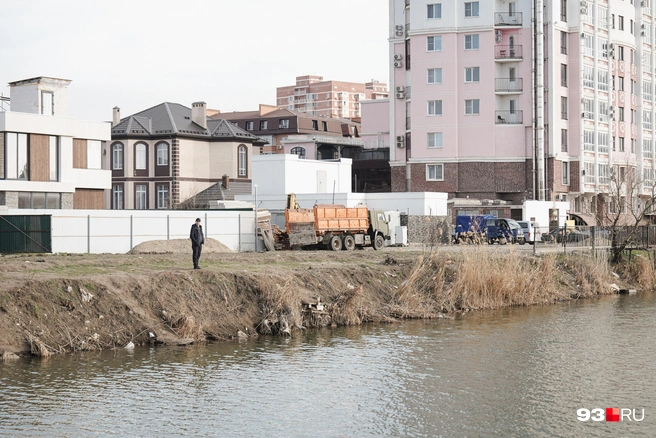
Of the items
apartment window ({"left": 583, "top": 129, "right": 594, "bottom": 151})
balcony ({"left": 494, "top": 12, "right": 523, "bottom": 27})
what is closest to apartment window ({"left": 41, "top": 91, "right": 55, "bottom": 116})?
balcony ({"left": 494, "top": 12, "right": 523, "bottom": 27})

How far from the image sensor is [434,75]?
81062 mm

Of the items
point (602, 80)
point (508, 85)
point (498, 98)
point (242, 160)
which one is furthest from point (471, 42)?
point (242, 160)

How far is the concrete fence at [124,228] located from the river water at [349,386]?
57.8 feet

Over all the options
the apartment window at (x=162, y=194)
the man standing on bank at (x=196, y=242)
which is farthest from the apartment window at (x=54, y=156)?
the apartment window at (x=162, y=194)

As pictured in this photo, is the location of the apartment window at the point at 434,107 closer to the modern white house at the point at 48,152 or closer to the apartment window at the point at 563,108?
the apartment window at the point at 563,108

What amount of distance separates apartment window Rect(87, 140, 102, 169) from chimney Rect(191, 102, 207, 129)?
3074 cm

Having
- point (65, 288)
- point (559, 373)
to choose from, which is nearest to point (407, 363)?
point (559, 373)

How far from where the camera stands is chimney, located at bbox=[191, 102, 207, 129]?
8844 cm

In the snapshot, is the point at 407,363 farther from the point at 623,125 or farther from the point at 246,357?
the point at 623,125

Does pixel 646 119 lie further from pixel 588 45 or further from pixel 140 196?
pixel 140 196

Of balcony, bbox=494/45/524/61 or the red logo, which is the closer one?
the red logo

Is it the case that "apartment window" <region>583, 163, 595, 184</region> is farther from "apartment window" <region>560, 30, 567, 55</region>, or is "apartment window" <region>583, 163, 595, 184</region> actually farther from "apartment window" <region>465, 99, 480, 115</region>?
"apartment window" <region>465, 99, 480, 115</region>

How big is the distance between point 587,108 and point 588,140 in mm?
2951

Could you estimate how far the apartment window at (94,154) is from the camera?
188 feet
